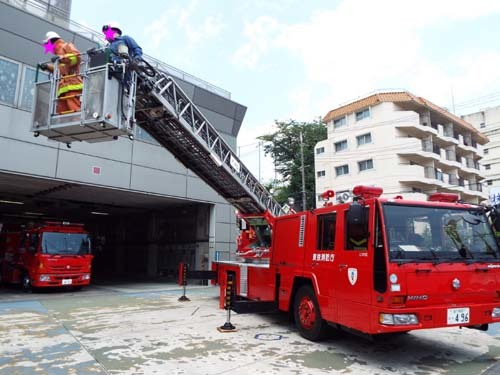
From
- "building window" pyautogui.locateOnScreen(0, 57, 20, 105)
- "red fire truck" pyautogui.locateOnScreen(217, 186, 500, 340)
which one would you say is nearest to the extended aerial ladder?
"red fire truck" pyautogui.locateOnScreen(217, 186, 500, 340)

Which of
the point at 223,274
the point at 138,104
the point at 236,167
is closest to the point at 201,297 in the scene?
the point at 223,274

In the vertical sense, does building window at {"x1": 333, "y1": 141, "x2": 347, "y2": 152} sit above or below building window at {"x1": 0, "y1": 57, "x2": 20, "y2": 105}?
above

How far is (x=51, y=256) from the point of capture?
1364 centimetres

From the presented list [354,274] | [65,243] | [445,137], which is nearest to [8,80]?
[65,243]

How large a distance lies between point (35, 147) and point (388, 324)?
38.8ft

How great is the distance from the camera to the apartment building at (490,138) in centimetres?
4878

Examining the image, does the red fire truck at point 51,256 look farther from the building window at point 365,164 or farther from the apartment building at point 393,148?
the building window at point 365,164

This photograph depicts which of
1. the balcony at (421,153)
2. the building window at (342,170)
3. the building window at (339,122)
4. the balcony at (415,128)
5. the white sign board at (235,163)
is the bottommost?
the white sign board at (235,163)

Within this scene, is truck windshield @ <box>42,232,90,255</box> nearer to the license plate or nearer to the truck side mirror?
the license plate

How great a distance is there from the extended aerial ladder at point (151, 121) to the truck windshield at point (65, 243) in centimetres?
666

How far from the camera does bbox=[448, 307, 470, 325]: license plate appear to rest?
5.05 metres

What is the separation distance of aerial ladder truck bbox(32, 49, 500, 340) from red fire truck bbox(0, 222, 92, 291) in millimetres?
7416

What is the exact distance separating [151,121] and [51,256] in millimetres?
7655

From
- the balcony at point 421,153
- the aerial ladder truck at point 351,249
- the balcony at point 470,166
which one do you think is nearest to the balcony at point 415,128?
the balcony at point 421,153
